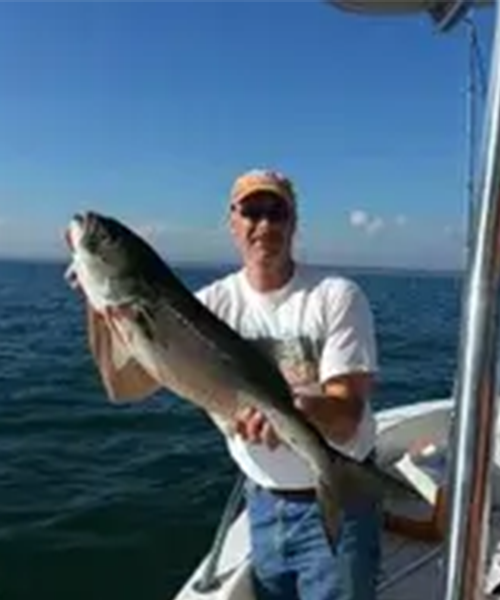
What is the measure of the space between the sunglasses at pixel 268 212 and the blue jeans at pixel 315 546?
0.83 metres

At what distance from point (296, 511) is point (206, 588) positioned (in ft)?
3.31

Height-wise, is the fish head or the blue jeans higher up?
the fish head

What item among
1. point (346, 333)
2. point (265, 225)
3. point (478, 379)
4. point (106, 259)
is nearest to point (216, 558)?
point (346, 333)

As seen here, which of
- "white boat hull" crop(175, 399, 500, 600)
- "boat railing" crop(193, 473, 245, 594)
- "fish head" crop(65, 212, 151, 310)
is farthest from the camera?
"white boat hull" crop(175, 399, 500, 600)

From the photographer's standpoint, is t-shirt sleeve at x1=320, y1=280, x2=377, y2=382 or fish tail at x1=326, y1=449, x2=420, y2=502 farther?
t-shirt sleeve at x1=320, y1=280, x2=377, y2=382

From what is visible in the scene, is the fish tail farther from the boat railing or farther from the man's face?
the boat railing

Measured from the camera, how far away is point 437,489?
16.4ft

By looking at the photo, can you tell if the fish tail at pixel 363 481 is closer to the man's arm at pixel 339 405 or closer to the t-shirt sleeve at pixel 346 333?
the man's arm at pixel 339 405

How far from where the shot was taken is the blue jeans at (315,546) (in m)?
3.15

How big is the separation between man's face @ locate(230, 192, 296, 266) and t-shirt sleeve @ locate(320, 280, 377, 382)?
197 mm

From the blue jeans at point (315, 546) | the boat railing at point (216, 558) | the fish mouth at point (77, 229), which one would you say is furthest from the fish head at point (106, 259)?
the boat railing at point (216, 558)

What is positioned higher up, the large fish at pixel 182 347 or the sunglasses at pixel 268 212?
the sunglasses at pixel 268 212

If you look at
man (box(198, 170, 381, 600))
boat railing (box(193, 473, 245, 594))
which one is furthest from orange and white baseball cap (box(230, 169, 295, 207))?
boat railing (box(193, 473, 245, 594))

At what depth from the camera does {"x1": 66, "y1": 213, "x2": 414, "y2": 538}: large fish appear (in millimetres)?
2561
